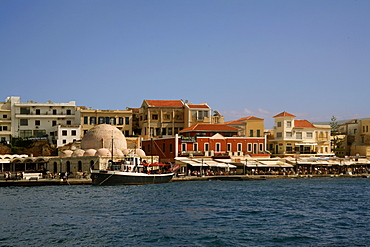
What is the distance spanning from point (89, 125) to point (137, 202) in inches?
1870

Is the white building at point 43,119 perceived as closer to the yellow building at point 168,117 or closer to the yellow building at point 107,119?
the yellow building at point 107,119

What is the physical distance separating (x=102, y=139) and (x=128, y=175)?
16.7 meters

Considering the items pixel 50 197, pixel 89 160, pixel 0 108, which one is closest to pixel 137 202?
pixel 50 197

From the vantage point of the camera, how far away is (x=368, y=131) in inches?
3706

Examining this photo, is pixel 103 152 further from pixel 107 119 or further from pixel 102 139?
pixel 107 119

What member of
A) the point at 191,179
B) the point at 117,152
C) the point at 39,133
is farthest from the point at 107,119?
the point at 191,179

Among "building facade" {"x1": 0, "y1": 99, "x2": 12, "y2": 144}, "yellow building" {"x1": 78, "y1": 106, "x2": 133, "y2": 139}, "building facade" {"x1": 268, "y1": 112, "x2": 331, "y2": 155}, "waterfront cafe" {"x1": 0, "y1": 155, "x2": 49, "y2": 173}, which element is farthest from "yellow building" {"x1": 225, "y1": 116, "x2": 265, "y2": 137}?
"building facade" {"x1": 0, "y1": 99, "x2": 12, "y2": 144}

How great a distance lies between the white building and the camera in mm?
83562

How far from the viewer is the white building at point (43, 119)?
274 ft

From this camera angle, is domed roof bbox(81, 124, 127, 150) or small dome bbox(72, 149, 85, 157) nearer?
small dome bbox(72, 149, 85, 157)

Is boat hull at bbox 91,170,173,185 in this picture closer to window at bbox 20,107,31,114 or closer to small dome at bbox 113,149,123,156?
small dome at bbox 113,149,123,156

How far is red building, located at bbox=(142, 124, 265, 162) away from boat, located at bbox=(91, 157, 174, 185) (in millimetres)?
11122

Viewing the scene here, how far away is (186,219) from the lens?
30.9m

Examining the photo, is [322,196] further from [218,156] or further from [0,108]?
[0,108]
